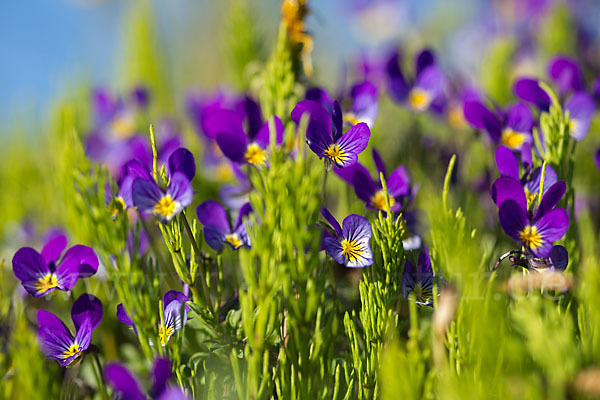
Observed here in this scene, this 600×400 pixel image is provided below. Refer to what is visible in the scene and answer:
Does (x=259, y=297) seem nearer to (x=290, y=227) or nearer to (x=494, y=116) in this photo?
(x=290, y=227)

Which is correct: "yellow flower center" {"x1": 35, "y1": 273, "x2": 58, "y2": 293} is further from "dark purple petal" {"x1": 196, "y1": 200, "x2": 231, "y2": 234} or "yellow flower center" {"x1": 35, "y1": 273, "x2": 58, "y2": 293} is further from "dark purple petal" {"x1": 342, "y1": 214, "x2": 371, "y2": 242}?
"dark purple petal" {"x1": 342, "y1": 214, "x2": 371, "y2": 242}

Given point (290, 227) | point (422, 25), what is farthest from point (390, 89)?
point (422, 25)

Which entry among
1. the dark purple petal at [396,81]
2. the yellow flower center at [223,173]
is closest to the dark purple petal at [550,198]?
the dark purple petal at [396,81]

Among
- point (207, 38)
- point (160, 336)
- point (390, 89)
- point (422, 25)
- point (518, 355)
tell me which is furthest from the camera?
point (207, 38)

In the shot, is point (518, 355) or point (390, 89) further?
point (390, 89)

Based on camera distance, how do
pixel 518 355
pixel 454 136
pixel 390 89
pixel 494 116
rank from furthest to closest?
pixel 454 136
pixel 390 89
pixel 494 116
pixel 518 355

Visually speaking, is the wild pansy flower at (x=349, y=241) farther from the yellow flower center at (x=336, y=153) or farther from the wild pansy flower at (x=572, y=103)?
the wild pansy flower at (x=572, y=103)

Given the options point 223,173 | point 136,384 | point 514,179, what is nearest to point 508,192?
point 514,179
